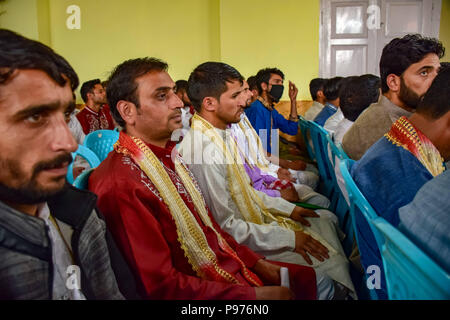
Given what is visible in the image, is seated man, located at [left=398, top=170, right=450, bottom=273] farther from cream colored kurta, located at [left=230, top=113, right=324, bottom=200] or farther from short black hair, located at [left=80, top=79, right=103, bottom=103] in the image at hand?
short black hair, located at [left=80, top=79, right=103, bottom=103]

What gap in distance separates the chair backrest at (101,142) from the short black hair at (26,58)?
5.47 ft

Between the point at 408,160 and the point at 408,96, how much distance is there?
787 millimetres

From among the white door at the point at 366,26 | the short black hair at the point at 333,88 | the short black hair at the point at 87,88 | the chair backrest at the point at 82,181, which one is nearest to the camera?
the chair backrest at the point at 82,181

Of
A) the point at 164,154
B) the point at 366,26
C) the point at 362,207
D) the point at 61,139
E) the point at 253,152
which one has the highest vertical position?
the point at 366,26

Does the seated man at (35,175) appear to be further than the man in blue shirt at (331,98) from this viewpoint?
No

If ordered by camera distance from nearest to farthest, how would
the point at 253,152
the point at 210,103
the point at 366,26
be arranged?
the point at 210,103 → the point at 253,152 → the point at 366,26

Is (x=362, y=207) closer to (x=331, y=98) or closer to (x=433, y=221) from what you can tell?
(x=433, y=221)

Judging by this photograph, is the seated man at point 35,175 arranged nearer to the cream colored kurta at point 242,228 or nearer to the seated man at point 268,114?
the cream colored kurta at point 242,228

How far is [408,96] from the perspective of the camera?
1.67m

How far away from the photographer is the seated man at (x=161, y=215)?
2.59 feet

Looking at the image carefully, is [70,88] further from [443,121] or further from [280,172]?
[280,172]

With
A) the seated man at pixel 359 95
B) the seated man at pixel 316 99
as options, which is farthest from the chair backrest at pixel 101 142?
the seated man at pixel 316 99

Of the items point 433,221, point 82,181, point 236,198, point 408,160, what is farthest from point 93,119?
point 433,221

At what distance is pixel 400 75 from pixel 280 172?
1.08 meters
